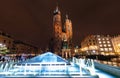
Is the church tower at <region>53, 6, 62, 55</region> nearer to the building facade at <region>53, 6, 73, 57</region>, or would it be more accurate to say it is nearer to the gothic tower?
the building facade at <region>53, 6, 73, 57</region>

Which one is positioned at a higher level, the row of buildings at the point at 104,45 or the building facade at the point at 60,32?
the building facade at the point at 60,32

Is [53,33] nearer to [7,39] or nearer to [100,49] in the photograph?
[100,49]

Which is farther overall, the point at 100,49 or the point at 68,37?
the point at 68,37

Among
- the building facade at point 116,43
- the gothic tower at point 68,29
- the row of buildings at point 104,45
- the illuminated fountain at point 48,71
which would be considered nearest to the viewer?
the illuminated fountain at point 48,71

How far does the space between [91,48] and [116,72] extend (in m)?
77.2

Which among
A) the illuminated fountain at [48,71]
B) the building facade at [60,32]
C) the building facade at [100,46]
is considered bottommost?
the illuminated fountain at [48,71]

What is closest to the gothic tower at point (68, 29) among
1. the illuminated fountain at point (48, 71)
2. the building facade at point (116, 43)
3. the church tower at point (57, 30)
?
the church tower at point (57, 30)

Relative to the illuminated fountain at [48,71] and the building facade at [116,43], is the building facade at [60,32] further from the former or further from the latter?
the illuminated fountain at [48,71]

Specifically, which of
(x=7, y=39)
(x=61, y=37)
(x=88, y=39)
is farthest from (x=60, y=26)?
(x=7, y=39)

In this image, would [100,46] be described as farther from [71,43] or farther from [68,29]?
[68,29]

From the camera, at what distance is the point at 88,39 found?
89.5 m

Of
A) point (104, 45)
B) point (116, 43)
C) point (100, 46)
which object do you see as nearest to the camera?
point (116, 43)

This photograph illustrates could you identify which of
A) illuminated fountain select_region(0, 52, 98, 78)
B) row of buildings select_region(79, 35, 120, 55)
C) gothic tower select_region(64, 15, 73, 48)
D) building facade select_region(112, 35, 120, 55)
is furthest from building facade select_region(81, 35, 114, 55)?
illuminated fountain select_region(0, 52, 98, 78)

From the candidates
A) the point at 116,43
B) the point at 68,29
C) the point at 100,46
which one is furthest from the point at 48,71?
the point at 68,29
